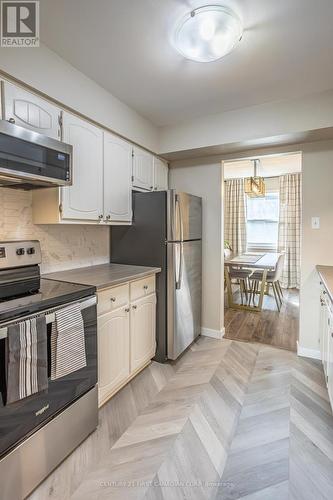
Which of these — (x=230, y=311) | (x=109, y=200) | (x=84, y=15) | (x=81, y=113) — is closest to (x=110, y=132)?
(x=81, y=113)

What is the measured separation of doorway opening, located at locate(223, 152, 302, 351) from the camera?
3.98 metres

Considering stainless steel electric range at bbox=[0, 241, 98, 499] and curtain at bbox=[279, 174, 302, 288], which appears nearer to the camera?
stainless steel electric range at bbox=[0, 241, 98, 499]

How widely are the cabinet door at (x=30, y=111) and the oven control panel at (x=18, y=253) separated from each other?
2.33ft

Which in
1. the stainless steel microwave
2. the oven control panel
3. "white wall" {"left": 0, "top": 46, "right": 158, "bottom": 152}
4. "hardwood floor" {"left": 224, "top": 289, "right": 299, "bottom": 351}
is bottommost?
"hardwood floor" {"left": 224, "top": 289, "right": 299, "bottom": 351}

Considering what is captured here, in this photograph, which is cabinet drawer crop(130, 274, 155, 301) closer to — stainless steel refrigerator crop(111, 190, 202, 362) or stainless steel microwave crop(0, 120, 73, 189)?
stainless steel refrigerator crop(111, 190, 202, 362)

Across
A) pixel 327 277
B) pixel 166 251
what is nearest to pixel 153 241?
pixel 166 251

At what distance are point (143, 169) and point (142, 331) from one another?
158cm

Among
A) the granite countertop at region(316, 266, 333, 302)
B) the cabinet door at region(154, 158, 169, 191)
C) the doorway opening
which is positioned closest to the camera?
the granite countertop at region(316, 266, 333, 302)

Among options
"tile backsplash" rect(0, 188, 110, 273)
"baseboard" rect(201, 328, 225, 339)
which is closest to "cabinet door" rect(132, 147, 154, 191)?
"tile backsplash" rect(0, 188, 110, 273)

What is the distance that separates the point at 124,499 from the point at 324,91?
3010mm

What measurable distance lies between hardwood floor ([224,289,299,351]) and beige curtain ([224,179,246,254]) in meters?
1.80

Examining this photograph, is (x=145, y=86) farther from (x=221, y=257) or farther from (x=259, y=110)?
(x=221, y=257)

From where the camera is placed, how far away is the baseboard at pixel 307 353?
8.39 feet

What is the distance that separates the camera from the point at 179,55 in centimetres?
172
